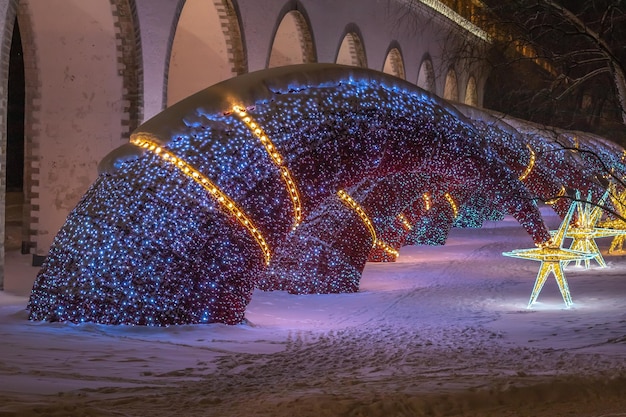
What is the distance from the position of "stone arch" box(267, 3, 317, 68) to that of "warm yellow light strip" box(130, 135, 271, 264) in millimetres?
11407

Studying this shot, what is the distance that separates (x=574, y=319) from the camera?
9531mm

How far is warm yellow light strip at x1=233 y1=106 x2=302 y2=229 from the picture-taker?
8633 millimetres

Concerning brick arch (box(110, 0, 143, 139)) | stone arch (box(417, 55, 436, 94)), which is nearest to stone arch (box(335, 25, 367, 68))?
stone arch (box(417, 55, 436, 94))

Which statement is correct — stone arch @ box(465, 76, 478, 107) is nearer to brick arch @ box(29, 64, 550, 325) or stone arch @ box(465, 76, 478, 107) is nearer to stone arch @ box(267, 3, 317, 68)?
stone arch @ box(267, 3, 317, 68)

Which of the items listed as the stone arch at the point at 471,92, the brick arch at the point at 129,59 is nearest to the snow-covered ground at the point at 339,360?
the brick arch at the point at 129,59

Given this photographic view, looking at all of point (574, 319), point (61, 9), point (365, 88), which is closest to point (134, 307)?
point (365, 88)

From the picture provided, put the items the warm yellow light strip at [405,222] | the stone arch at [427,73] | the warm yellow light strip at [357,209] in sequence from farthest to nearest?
1. the stone arch at [427,73]
2. the warm yellow light strip at [405,222]
3. the warm yellow light strip at [357,209]

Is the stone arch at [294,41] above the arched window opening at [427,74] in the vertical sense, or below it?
below

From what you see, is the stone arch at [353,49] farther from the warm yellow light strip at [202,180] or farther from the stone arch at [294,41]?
the warm yellow light strip at [202,180]

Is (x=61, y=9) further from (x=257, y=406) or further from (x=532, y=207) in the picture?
(x=257, y=406)

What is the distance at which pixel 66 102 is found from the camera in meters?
14.0

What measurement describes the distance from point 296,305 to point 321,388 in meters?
Result: 4.57

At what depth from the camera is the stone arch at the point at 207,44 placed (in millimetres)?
16281

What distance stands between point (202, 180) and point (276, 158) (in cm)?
77
